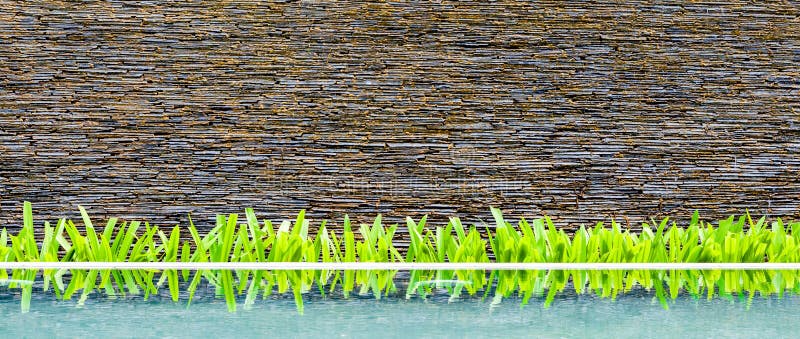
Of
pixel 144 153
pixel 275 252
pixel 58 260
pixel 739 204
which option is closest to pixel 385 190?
pixel 275 252

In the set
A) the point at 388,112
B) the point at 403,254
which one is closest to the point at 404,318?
the point at 403,254

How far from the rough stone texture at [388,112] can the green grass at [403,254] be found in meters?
0.15

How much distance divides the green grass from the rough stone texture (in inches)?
5.8

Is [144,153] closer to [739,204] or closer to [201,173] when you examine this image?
[201,173]

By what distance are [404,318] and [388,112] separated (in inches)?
67.7

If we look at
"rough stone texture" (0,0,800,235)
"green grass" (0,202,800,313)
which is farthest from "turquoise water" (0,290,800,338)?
"rough stone texture" (0,0,800,235)

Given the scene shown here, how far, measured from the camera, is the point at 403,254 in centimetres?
387

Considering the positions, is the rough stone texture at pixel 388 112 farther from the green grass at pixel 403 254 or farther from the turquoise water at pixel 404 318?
the turquoise water at pixel 404 318

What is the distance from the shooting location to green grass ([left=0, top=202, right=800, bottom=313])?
2.67 metres

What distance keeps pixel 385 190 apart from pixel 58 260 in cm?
163

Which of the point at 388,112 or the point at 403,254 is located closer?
the point at 403,254

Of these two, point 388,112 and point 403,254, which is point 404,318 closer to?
point 403,254

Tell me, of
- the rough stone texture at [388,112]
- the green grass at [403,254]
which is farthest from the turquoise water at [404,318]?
the rough stone texture at [388,112]

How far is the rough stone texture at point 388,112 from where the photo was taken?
3947 mm
